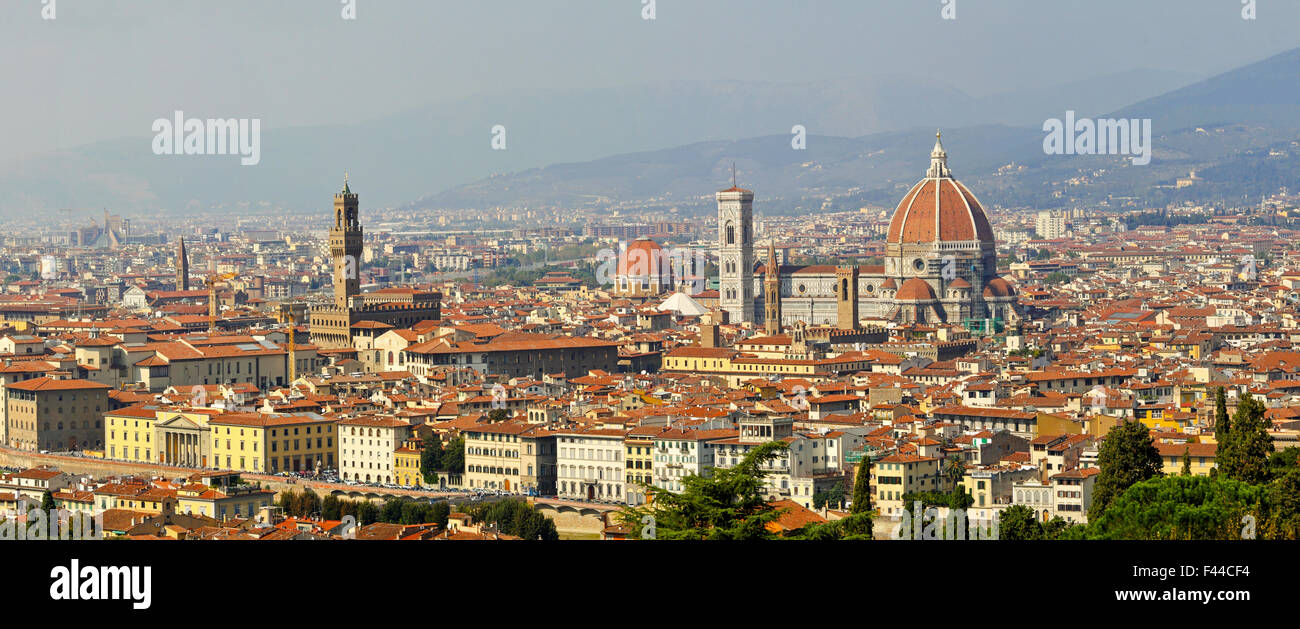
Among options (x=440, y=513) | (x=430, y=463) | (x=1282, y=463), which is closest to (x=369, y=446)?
(x=430, y=463)

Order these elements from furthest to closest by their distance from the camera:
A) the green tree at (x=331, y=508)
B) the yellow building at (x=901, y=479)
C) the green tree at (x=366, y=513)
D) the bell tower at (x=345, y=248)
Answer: the bell tower at (x=345, y=248)
the green tree at (x=331, y=508)
the green tree at (x=366, y=513)
the yellow building at (x=901, y=479)

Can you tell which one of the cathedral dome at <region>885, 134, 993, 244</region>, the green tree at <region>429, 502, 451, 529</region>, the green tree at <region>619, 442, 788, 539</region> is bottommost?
the green tree at <region>429, 502, 451, 529</region>

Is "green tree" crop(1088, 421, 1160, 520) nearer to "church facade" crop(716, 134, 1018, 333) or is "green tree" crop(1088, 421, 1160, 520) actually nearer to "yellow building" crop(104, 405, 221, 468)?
"yellow building" crop(104, 405, 221, 468)

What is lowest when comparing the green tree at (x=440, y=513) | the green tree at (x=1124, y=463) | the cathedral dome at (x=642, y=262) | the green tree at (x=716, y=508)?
the green tree at (x=440, y=513)

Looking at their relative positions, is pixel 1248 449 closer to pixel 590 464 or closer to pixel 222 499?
pixel 590 464

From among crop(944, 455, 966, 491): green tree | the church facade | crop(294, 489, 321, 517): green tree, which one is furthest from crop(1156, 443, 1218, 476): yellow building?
the church facade

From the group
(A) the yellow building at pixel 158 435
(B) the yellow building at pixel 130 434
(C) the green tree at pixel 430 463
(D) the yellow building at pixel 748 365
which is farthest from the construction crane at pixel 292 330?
(C) the green tree at pixel 430 463

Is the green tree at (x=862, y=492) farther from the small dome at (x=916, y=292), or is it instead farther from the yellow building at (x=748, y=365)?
the small dome at (x=916, y=292)
